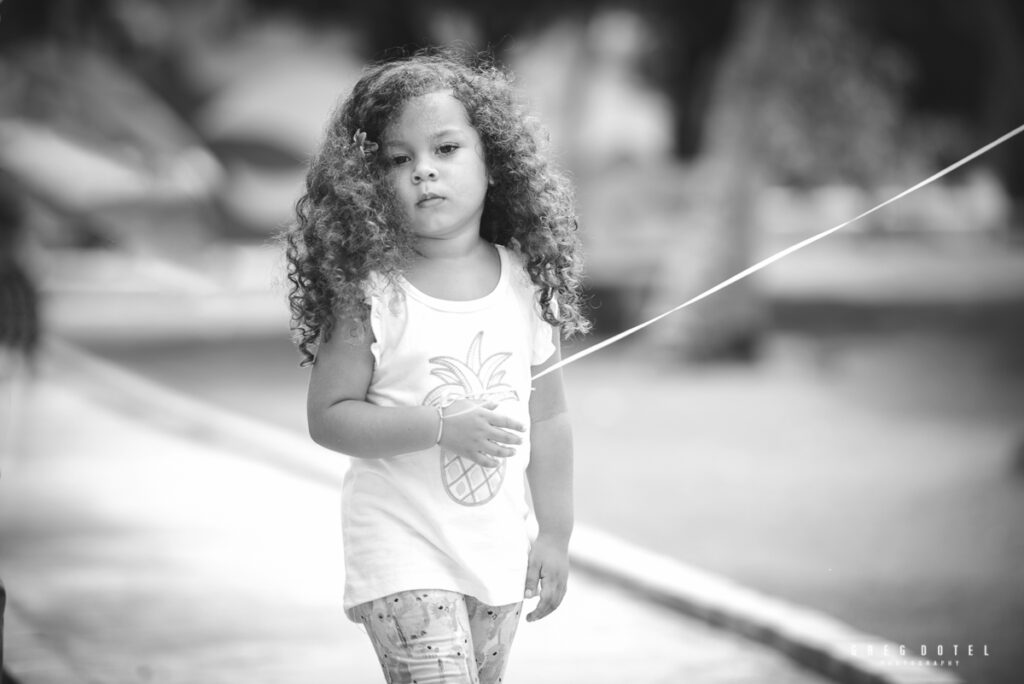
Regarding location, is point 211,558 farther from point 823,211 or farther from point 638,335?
point 823,211

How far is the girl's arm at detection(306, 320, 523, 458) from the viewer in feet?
8.32

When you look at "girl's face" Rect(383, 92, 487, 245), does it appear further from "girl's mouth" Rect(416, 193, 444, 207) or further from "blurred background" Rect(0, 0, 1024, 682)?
"blurred background" Rect(0, 0, 1024, 682)

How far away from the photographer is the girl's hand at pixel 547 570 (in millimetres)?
2771

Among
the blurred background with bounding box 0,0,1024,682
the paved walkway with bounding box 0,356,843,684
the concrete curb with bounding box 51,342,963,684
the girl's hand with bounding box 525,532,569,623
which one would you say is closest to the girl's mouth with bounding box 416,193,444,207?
the blurred background with bounding box 0,0,1024,682

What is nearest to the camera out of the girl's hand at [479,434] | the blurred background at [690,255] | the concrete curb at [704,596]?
the girl's hand at [479,434]

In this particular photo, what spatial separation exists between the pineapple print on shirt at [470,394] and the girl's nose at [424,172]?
0.30 m

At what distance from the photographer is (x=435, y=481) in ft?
8.68

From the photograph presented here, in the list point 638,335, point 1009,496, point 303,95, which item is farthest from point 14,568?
point 303,95

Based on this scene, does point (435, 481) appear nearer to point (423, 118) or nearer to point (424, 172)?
point (424, 172)

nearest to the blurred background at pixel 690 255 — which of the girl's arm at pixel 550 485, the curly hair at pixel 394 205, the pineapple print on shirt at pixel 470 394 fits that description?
the curly hair at pixel 394 205

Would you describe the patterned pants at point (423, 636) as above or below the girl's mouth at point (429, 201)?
below

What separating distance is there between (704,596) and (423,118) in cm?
325

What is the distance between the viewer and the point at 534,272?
283cm

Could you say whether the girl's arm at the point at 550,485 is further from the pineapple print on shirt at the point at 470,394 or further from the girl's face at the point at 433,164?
the girl's face at the point at 433,164
